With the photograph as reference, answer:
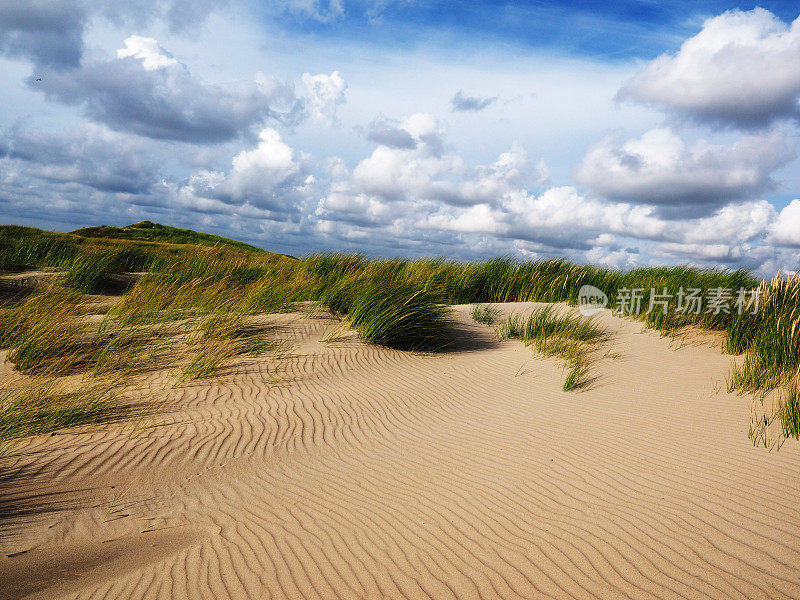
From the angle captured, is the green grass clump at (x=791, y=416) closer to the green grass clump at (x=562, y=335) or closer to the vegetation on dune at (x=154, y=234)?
the green grass clump at (x=562, y=335)

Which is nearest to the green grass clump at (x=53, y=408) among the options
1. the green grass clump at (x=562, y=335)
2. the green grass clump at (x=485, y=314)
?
the green grass clump at (x=562, y=335)

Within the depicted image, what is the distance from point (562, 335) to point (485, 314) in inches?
90.3

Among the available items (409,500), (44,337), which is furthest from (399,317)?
(44,337)

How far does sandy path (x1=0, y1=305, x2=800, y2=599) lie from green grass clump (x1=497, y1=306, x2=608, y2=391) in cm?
115

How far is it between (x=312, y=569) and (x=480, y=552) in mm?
1071

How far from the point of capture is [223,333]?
7441 millimetres

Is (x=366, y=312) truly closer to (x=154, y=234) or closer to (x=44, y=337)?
(x=44, y=337)

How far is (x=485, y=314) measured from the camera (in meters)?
10.8

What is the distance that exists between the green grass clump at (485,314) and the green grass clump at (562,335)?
32 cm

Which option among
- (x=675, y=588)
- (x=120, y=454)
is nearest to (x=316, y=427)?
(x=120, y=454)

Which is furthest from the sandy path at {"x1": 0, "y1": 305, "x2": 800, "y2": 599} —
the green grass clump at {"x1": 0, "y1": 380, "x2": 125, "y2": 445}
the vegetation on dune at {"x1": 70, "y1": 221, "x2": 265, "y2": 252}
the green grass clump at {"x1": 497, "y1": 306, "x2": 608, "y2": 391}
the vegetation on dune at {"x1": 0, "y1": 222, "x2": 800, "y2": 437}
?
the vegetation on dune at {"x1": 70, "y1": 221, "x2": 265, "y2": 252}

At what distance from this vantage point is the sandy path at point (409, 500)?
277cm

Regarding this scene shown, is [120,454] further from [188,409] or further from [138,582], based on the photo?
[138,582]

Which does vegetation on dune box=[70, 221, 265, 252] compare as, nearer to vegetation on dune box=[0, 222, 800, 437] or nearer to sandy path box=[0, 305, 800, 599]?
vegetation on dune box=[0, 222, 800, 437]
